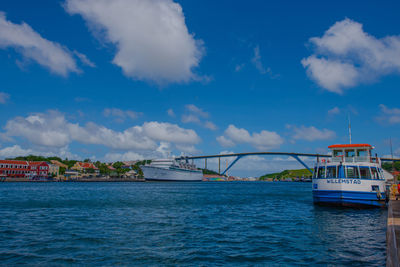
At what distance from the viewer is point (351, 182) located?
22.8 m

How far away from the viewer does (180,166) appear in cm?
12562

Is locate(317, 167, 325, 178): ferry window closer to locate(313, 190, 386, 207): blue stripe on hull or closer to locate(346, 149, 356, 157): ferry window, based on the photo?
locate(313, 190, 386, 207): blue stripe on hull

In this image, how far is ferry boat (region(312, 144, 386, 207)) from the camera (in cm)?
2277

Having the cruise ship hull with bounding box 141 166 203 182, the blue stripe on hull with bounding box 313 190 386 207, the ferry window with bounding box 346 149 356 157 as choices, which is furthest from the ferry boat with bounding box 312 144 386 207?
the cruise ship hull with bounding box 141 166 203 182

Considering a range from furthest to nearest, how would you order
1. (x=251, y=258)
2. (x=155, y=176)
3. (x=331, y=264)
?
(x=155, y=176) → (x=251, y=258) → (x=331, y=264)

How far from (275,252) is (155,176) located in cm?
10608

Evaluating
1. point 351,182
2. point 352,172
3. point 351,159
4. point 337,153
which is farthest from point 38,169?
point 351,182

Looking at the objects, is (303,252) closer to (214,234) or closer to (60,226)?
(214,234)

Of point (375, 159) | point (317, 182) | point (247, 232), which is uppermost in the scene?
point (375, 159)

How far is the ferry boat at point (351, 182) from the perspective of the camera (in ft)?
74.7

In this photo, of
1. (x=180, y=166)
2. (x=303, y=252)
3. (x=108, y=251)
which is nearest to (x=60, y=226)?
(x=108, y=251)

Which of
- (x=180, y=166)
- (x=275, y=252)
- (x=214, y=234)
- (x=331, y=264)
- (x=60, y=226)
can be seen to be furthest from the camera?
(x=180, y=166)

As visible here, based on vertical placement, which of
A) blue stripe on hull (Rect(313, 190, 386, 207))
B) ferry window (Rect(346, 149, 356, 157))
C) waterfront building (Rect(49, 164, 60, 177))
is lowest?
blue stripe on hull (Rect(313, 190, 386, 207))

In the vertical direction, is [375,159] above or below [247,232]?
above
